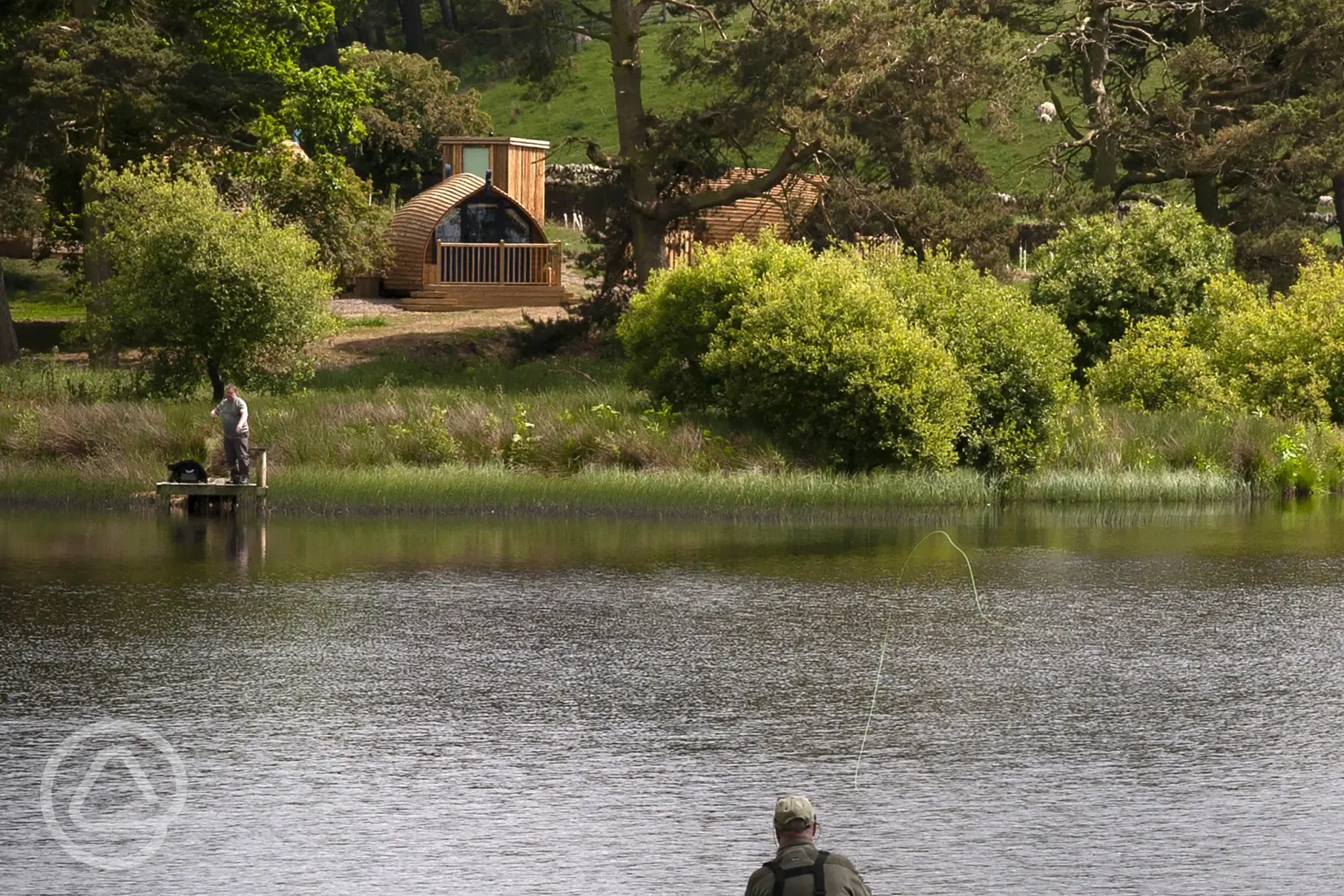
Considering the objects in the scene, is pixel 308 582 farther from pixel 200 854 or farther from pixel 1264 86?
pixel 1264 86

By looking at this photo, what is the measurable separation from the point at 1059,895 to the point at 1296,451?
28047 mm

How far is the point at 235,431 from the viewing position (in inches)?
1288

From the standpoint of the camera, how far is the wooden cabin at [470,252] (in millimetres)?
57688

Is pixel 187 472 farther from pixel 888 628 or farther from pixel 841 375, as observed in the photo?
pixel 888 628

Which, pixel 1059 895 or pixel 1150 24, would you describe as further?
pixel 1150 24

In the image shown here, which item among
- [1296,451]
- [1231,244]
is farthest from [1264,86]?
[1296,451]

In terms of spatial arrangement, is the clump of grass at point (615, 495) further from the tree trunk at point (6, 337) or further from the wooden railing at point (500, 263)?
the wooden railing at point (500, 263)

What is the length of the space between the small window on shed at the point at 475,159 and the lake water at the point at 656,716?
117ft

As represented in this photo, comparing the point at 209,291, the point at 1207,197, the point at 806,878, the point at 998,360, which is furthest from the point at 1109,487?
the point at 806,878

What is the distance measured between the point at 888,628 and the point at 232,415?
15.4 meters

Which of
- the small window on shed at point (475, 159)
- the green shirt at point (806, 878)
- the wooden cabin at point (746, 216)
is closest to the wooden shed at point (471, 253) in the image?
the small window on shed at point (475, 159)

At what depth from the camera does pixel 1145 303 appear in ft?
153

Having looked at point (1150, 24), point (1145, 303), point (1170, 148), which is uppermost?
point (1150, 24)
